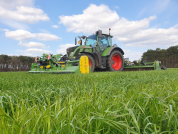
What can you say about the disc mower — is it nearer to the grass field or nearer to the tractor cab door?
the tractor cab door

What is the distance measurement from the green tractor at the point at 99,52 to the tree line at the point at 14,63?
40.0ft

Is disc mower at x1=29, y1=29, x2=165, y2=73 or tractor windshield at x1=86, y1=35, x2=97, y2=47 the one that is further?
tractor windshield at x1=86, y1=35, x2=97, y2=47

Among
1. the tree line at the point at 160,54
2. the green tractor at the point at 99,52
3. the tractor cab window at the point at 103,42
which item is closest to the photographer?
the green tractor at the point at 99,52

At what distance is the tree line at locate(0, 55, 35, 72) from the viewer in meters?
16.5

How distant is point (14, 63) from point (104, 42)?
48.2ft

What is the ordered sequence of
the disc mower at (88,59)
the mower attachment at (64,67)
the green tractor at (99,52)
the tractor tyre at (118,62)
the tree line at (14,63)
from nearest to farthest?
the mower attachment at (64,67), the disc mower at (88,59), the green tractor at (99,52), the tractor tyre at (118,62), the tree line at (14,63)

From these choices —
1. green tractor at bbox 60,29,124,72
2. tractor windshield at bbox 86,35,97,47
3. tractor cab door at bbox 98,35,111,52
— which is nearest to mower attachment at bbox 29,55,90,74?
green tractor at bbox 60,29,124,72

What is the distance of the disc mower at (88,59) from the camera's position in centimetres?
599

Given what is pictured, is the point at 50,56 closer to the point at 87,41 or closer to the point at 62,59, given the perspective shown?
the point at 62,59

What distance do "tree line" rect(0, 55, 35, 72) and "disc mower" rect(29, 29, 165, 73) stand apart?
1153 cm

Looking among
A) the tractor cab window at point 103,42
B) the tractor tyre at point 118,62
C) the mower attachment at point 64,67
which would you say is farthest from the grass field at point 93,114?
the tractor tyre at point 118,62

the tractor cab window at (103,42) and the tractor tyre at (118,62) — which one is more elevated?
the tractor cab window at (103,42)

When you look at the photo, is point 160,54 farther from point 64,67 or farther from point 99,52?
point 64,67

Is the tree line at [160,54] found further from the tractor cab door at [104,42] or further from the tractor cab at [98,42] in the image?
the tractor cab at [98,42]
